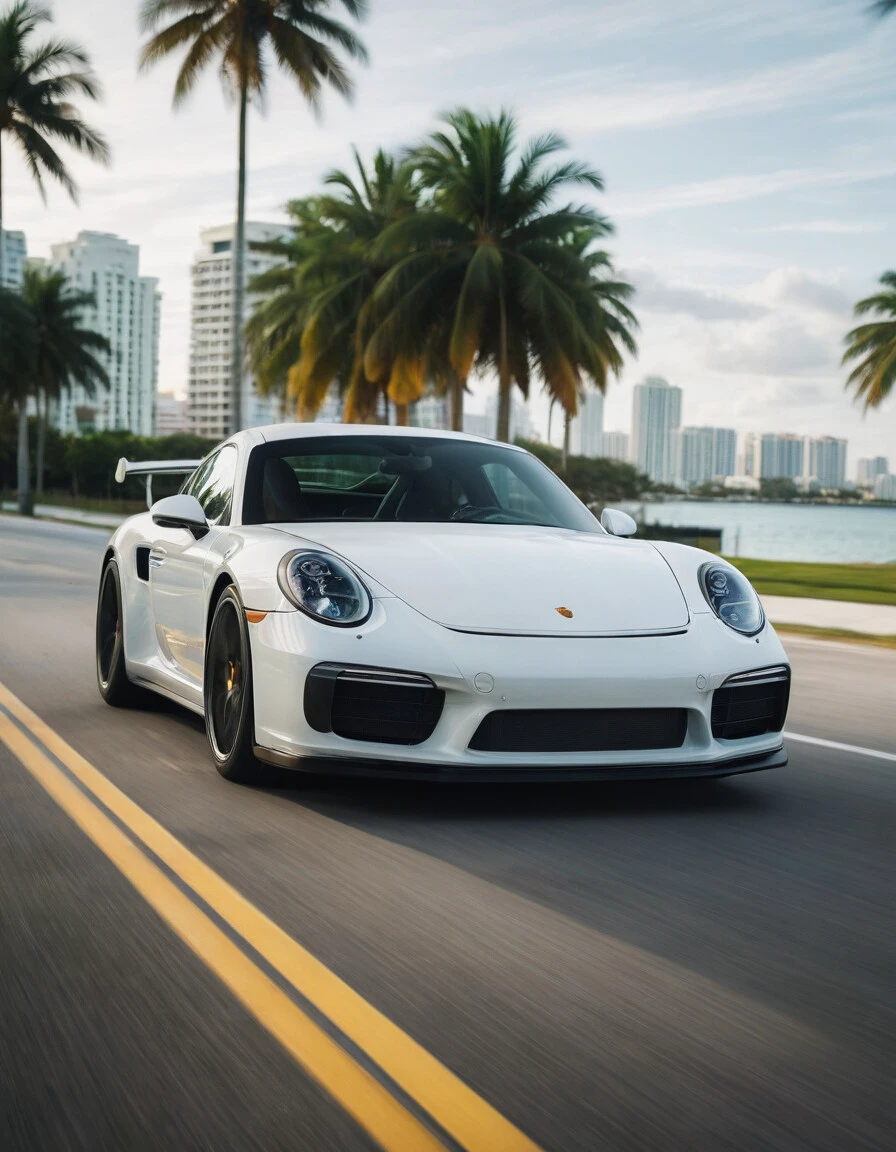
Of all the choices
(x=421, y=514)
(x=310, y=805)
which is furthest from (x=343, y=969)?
(x=421, y=514)

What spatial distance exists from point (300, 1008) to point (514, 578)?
2.30 m

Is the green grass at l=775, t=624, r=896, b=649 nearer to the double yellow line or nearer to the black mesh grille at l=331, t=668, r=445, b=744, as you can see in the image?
the black mesh grille at l=331, t=668, r=445, b=744

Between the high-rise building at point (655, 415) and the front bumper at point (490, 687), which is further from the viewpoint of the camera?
the high-rise building at point (655, 415)

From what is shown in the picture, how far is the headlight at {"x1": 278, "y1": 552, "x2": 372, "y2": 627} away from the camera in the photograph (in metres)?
5.11

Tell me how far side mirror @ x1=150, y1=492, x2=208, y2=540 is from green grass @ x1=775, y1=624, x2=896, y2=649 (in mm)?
8235

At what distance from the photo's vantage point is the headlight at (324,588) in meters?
5.11

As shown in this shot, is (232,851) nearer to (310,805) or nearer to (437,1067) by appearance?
(310,805)

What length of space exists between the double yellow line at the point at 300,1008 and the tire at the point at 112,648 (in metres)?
2.17

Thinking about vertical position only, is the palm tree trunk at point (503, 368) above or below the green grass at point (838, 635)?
above

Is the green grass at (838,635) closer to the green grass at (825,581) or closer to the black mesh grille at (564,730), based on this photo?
the green grass at (825,581)

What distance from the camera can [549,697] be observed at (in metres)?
4.91

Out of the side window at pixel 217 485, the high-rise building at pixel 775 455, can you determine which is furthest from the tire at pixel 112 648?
the high-rise building at pixel 775 455

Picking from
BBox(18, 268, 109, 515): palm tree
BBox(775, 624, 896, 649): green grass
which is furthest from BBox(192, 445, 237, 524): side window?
BBox(18, 268, 109, 515): palm tree

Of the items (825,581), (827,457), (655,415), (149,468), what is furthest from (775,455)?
Result: (149,468)
